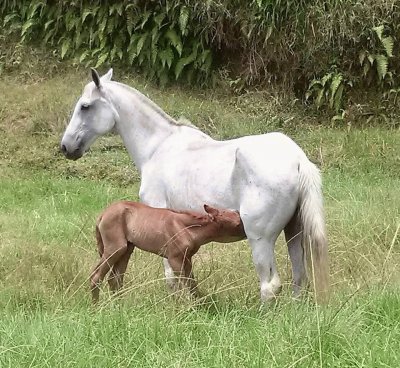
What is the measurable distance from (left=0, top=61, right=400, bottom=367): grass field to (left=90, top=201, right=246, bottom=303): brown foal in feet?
0.75

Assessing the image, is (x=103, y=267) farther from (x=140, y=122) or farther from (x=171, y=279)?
(x=140, y=122)

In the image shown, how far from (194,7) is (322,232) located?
8726 mm

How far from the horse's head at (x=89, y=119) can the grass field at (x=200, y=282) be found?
894mm

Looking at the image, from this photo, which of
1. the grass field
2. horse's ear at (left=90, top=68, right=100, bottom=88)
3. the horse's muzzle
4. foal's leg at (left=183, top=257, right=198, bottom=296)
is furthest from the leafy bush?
foal's leg at (left=183, top=257, right=198, bottom=296)

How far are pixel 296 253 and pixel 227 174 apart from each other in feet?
2.32

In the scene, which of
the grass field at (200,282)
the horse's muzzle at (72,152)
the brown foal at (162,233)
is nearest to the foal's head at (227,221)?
the brown foal at (162,233)

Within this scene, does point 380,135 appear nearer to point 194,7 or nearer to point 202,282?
point 194,7

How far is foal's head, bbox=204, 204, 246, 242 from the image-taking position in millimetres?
4742

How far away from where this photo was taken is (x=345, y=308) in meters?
4.25

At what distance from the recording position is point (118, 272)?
5.12 meters

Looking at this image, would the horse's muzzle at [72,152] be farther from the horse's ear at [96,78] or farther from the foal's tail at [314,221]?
the foal's tail at [314,221]

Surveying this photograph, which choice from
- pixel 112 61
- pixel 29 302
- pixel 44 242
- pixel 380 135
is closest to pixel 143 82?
pixel 112 61

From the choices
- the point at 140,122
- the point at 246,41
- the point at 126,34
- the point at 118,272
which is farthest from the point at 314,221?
the point at 126,34

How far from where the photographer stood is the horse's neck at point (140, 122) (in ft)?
18.5
